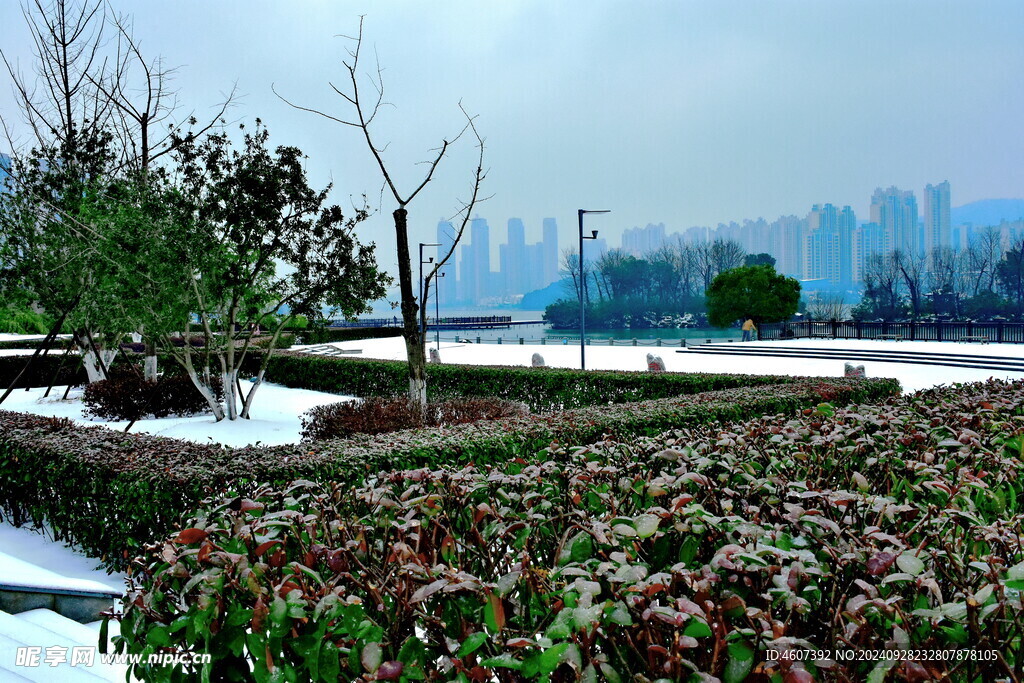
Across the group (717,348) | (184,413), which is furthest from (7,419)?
(717,348)

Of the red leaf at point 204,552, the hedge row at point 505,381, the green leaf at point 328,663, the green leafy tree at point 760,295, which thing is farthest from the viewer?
the green leafy tree at point 760,295

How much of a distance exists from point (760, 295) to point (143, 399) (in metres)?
38.4

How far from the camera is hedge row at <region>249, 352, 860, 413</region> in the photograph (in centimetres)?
1145

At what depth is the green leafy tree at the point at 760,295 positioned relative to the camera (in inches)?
1738

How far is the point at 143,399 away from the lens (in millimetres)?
12570

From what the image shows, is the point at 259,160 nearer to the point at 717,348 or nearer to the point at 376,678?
the point at 376,678

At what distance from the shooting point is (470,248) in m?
165

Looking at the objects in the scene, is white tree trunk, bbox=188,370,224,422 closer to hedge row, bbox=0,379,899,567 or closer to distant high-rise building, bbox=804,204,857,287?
hedge row, bbox=0,379,899,567

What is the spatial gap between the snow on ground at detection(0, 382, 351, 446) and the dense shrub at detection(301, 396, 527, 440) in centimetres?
63

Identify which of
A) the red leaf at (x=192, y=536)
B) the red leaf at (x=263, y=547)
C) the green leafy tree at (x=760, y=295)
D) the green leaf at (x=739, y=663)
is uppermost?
the green leafy tree at (x=760, y=295)

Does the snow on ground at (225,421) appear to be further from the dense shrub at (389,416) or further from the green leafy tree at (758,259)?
the green leafy tree at (758,259)

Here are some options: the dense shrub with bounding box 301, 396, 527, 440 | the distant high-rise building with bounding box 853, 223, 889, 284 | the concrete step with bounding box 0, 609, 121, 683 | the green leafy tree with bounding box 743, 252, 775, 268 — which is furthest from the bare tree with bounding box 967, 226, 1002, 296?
the concrete step with bounding box 0, 609, 121, 683

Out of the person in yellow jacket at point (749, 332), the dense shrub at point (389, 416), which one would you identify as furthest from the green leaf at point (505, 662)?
the person in yellow jacket at point (749, 332)

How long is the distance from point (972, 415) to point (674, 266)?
79.5 meters
